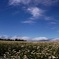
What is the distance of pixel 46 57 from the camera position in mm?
9633

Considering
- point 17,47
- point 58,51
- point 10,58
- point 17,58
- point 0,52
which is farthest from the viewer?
point 17,47

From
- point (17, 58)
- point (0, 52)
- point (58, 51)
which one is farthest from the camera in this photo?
point (0, 52)

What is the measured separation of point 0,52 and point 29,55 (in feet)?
18.8

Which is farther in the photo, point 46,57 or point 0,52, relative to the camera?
point 0,52

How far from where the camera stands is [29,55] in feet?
32.6

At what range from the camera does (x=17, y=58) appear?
895 centimetres

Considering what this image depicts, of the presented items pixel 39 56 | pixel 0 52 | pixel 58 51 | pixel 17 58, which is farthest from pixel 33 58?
pixel 0 52

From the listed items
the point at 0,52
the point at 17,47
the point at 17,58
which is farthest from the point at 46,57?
the point at 17,47

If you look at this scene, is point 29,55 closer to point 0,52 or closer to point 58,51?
point 58,51

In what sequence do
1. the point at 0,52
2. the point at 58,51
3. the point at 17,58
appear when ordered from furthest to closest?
the point at 0,52, the point at 58,51, the point at 17,58

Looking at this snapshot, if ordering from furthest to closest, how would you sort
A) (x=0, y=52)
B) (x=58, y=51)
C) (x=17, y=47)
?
(x=17, y=47) → (x=0, y=52) → (x=58, y=51)

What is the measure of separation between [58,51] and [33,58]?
79.7 inches

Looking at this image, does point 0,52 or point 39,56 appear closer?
point 39,56

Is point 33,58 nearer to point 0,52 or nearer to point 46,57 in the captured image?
point 46,57
